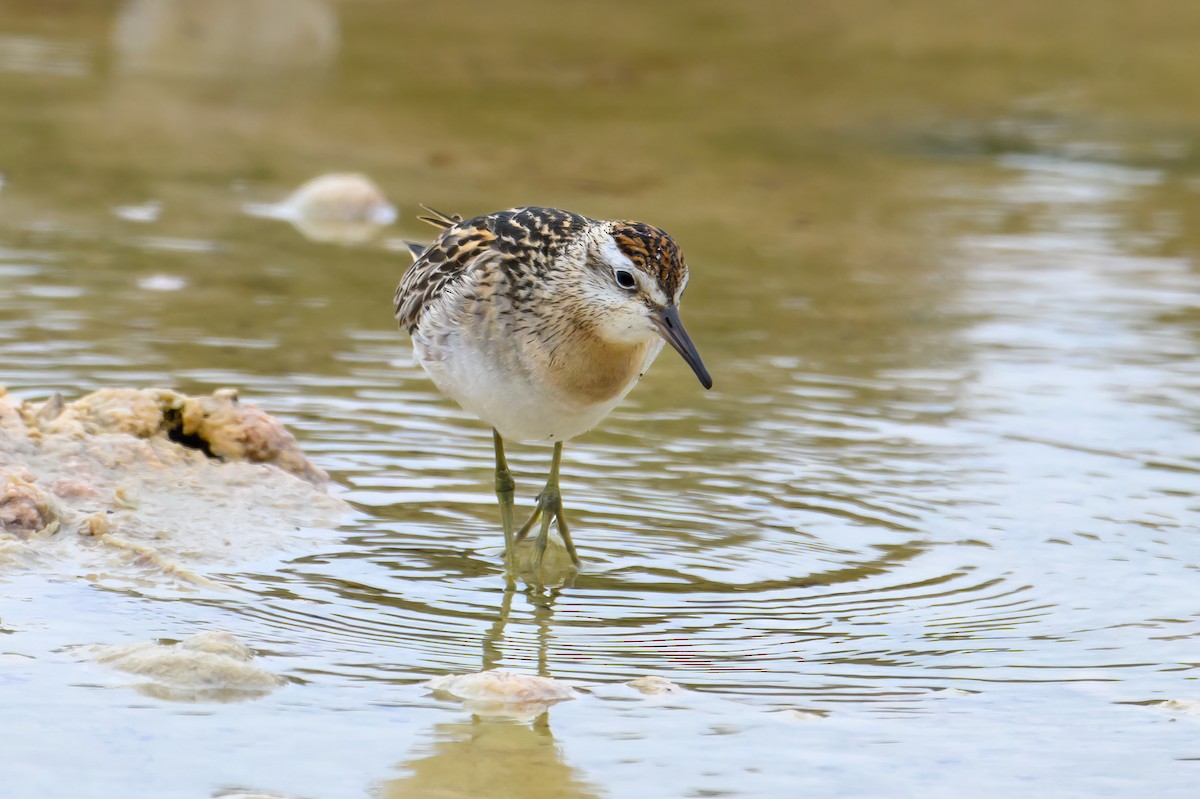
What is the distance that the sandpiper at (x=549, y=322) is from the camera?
21.4 ft

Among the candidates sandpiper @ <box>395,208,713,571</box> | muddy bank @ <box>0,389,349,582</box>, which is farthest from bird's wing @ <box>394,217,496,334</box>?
muddy bank @ <box>0,389,349,582</box>

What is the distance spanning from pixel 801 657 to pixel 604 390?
1.43m

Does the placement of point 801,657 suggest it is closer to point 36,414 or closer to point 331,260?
point 36,414

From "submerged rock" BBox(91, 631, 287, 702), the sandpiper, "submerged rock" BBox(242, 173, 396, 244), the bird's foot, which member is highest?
the sandpiper

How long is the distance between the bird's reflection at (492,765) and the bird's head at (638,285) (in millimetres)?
1698

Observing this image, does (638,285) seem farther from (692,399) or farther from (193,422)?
(692,399)

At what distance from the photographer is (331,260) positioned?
1187 cm

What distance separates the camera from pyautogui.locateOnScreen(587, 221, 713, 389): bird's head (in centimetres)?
644

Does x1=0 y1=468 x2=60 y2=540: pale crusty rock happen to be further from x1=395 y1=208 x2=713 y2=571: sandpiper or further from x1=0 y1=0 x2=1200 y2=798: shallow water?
x1=395 y1=208 x2=713 y2=571: sandpiper

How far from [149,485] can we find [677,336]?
2.24 metres

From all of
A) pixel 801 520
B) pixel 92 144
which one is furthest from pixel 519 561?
pixel 92 144

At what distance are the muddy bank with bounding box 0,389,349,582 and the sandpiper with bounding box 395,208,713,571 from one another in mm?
794

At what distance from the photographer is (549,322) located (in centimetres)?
670

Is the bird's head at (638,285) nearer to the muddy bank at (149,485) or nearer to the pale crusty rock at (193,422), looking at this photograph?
the muddy bank at (149,485)
